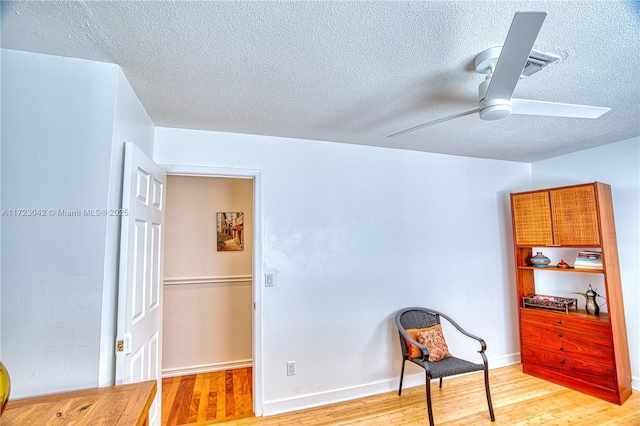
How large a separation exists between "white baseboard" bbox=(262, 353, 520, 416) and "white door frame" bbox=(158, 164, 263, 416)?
5.2 inches

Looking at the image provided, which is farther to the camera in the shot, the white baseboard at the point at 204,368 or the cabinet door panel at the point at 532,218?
the white baseboard at the point at 204,368

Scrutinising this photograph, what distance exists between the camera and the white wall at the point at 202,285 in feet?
10.6

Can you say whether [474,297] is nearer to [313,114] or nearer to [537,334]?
[537,334]

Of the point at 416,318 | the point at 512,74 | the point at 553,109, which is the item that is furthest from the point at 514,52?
the point at 416,318

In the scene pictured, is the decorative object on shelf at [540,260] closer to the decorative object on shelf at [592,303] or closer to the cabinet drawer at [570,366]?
the decorative object on shelf at [592,303]

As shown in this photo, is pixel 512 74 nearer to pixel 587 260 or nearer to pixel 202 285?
pixel 587 260

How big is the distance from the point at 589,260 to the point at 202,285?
3974 mm

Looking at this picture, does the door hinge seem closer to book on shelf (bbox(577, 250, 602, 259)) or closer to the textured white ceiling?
the textured white ceiling

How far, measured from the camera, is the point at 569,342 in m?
2.85

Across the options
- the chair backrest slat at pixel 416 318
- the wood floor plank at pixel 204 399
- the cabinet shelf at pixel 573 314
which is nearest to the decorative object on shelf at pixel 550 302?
the cabinet shelf at pixel 573 314

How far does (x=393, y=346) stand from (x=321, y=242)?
48.8 inches

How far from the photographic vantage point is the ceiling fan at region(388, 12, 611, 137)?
0.98m

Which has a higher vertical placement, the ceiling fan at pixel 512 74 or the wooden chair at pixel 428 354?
the ceiling fan at pixel 512 74

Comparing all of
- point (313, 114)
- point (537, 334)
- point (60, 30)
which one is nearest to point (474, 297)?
point (537, 334)
